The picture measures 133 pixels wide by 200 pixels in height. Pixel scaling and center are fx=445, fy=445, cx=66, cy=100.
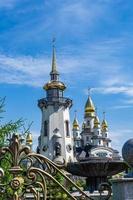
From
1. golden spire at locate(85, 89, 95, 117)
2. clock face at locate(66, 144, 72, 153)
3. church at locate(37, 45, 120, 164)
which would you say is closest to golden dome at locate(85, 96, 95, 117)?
golden spire at locate(85, 89, 95, 117)

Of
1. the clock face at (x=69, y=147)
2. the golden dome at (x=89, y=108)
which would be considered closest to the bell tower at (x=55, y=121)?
the clock face at (x=69, y=147)

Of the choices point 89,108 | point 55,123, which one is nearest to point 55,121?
point 55,123

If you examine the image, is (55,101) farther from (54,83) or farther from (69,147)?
(69,147)

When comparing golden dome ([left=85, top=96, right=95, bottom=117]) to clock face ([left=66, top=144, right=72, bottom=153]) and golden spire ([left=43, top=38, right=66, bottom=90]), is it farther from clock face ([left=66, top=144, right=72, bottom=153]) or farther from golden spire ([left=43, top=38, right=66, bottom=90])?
clock face ([left=66, top=144, right=72, bottom=153])

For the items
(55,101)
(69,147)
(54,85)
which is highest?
(54,85)

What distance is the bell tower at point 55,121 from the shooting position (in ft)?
198

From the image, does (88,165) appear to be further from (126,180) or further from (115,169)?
(126,180)

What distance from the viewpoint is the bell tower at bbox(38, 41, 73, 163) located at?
198ft

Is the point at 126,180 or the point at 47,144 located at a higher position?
the point at 47,144

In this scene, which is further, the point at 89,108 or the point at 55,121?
the point at 89,108

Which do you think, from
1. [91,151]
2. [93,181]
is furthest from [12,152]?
[91,151]

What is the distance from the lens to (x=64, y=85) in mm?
62594

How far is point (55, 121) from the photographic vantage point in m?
61.5

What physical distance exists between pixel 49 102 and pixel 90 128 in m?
25.1
